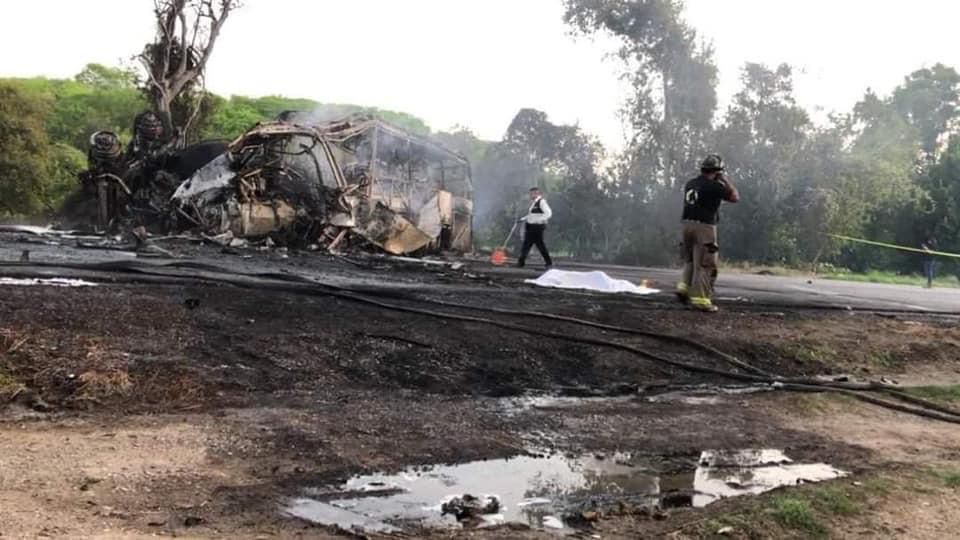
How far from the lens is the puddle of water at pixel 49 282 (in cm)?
661

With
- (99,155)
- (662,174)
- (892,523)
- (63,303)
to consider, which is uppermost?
(662,174)

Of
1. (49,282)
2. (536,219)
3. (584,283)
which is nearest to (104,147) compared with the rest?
(536,219)

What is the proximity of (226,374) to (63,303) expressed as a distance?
61.4 inches

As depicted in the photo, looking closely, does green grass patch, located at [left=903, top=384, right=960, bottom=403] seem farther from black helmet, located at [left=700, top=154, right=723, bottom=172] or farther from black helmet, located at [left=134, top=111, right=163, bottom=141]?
black helmet, located at [left=134, top=111, right=163, bottom=141]

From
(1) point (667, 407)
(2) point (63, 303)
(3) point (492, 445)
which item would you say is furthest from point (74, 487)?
(1) point (667, 407)

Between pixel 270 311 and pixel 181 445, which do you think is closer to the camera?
pixel 181 445

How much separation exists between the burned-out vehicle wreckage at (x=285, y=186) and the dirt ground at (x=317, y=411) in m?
9.46

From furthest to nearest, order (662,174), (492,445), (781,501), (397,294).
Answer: (662,174) → (397,294) → (492,445) → (781,501)

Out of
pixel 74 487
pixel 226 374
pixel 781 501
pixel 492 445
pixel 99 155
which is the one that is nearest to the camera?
pixel 74 487

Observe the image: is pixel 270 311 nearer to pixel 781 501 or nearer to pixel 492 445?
pixel 492 445

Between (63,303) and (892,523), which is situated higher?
(63,303)

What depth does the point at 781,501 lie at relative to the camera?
149 inches

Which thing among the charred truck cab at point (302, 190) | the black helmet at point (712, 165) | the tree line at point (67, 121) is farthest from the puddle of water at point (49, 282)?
the tree line at point (67, 121)

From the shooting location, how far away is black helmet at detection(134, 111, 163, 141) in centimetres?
2125
